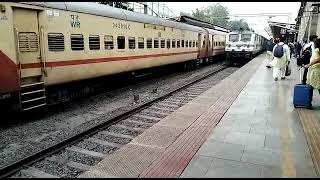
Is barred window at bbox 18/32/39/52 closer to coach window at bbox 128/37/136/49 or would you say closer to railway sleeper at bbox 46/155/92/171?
railway sleeper at bbox 46/155/92/171

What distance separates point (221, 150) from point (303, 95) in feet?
15.1

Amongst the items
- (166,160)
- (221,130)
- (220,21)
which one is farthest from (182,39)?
(220,21)

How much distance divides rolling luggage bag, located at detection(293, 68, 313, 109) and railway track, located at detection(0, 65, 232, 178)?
3.87 meters

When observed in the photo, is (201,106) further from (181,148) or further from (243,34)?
(243,34)

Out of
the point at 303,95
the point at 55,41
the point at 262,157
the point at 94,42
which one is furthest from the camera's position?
Result: the point at 94,42

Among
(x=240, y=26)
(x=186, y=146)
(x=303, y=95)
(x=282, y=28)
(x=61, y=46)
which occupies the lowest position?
(x=186, y=146)

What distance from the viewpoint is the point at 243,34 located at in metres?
29.2

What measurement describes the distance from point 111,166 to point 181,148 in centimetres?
146

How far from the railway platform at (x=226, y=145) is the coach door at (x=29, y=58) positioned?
3.56 meters

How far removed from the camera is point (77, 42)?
418 inches

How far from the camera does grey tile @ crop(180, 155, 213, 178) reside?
4887mm

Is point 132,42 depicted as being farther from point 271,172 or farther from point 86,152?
point 271,172

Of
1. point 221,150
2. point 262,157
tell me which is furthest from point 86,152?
point 262,157

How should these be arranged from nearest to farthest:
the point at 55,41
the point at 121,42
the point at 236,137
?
the point at 236,137, the point at 55,41, the point at 121,42
